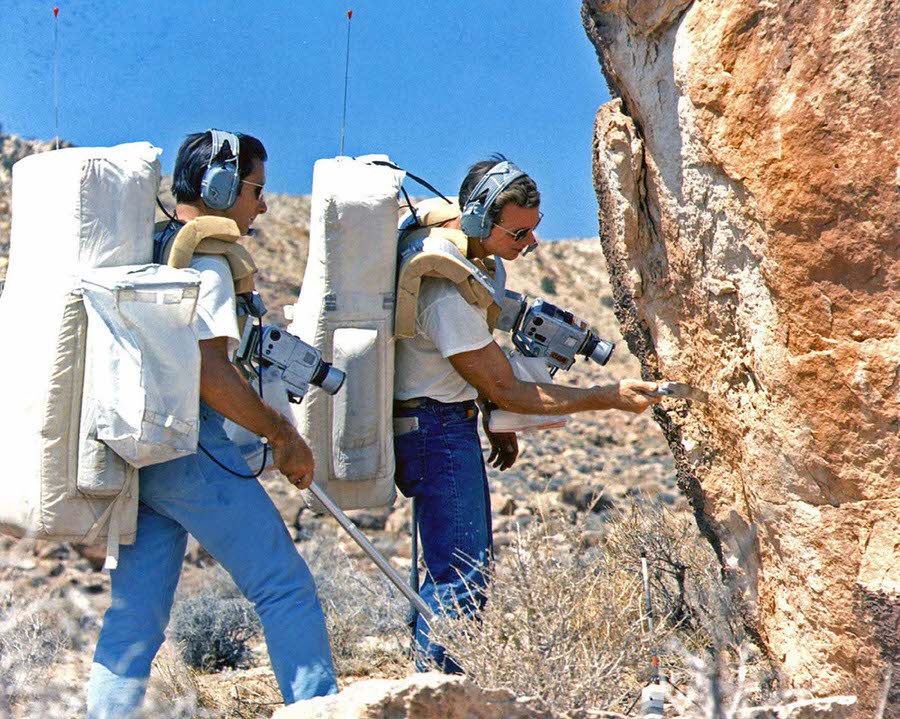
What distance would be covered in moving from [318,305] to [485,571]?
1108mm

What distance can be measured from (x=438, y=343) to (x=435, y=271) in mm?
251

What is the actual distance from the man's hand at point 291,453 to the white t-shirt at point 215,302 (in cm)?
33

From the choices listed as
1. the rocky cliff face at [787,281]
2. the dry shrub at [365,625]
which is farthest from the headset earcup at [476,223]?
the dry shrub at [365,625]

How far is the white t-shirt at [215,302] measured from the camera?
12.6 ft

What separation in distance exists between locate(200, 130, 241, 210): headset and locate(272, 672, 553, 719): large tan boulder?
68.6 inches

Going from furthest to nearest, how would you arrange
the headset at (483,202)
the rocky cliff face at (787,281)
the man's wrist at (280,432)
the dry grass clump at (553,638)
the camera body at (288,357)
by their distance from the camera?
the headset at (483,202), the camera body at (288,357), the man's wrist at (280,432), the dry grass clump at (553,638), the rocky cliff face at (787,281)

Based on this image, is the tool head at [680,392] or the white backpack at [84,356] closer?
the white backpack at [84,356]

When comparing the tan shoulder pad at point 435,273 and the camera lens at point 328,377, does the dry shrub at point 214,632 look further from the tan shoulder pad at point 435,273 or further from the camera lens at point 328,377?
the tan shoulder pad at point 435,273

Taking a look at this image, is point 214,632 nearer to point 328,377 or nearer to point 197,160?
point 328,377

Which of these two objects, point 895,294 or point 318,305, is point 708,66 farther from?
point 318,305

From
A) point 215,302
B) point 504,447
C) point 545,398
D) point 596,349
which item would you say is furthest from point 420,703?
point 504,447

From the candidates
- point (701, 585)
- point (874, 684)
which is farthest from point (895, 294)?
point (701, 585)

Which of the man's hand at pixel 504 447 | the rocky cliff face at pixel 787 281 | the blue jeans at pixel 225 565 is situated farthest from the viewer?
the man's hand at pixel 504 447

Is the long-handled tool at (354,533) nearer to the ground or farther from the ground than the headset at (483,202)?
nearer to the ground
